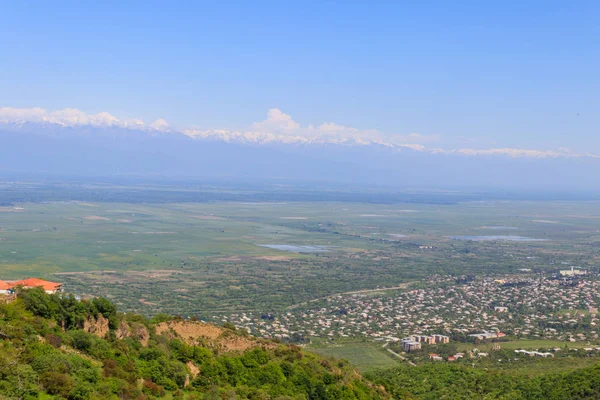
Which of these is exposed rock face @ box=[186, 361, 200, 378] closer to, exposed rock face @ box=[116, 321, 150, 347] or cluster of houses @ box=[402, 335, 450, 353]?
exposed rock face @ box=[116, 321, 150, 347]

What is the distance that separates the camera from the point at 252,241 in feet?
318

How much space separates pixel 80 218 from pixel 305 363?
10003 cm

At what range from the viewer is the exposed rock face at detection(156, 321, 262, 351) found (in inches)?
946

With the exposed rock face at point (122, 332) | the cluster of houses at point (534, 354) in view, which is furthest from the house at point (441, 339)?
the exposed rock face at point (122, 332)

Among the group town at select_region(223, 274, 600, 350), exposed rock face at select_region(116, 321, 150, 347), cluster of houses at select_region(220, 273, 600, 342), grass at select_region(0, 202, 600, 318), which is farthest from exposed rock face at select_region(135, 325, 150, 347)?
grass at select_region(0, 202, 600, 318)

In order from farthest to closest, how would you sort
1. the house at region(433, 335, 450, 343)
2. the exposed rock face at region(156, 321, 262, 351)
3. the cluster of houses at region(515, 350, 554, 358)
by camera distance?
the house at region(433, 335, 450, 343) < the cluster of houses at region(515, 350, 554, 358) < the exposed rock face at region(156, 321, 262, 351)

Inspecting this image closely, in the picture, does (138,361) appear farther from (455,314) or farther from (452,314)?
(455,314)

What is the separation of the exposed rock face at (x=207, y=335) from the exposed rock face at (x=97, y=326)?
263 cm

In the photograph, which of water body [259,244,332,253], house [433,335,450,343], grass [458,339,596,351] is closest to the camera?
grass [458,339,596,351]

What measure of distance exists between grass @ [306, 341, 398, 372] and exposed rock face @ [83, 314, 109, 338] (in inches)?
730

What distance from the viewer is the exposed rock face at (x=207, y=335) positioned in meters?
24.0

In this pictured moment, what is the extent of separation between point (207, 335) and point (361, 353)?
18.9 meters

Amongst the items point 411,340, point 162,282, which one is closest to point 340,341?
point 411,340

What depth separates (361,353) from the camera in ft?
137
